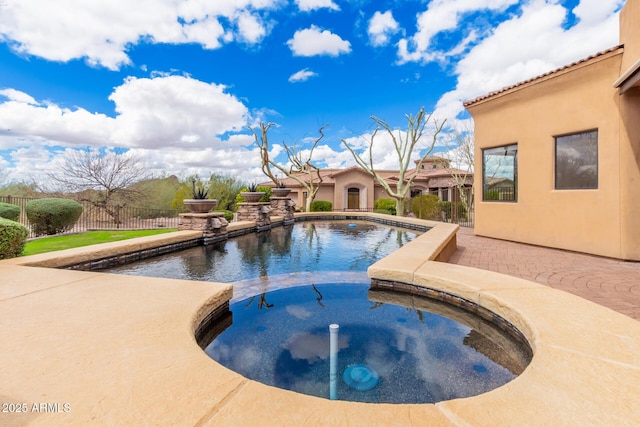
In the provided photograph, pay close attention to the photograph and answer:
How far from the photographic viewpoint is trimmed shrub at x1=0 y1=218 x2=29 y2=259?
5094mm

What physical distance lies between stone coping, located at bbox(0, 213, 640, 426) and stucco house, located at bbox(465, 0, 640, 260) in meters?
5.27

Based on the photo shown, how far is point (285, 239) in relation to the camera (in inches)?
395

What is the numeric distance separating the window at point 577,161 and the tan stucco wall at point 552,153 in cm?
16

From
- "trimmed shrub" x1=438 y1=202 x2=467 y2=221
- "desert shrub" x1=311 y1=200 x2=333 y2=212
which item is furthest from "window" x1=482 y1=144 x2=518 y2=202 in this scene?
"desert shrub" x1=311 y1=200 x2=333 y2=212

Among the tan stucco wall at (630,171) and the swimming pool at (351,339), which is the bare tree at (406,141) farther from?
the swimming pool at (351,339)

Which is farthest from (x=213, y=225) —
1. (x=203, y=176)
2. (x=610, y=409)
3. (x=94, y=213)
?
(x=203, y=176)

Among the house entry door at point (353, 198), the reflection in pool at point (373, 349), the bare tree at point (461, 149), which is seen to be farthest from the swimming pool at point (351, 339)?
the house entry door at point (353, 198)

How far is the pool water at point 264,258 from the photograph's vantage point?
18.8 feet

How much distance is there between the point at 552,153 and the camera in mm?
7832

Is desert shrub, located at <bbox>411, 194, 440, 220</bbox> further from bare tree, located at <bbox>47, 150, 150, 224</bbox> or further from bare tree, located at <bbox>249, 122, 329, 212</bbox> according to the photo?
bare tree, located at <bbox>47, 150, 150, 224</bbox>

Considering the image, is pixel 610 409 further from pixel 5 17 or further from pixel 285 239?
pixel 5 17

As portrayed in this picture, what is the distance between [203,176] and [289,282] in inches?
795

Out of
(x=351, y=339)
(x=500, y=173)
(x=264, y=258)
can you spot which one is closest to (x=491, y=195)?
(x=500, y=173)

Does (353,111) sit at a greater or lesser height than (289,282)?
greater
